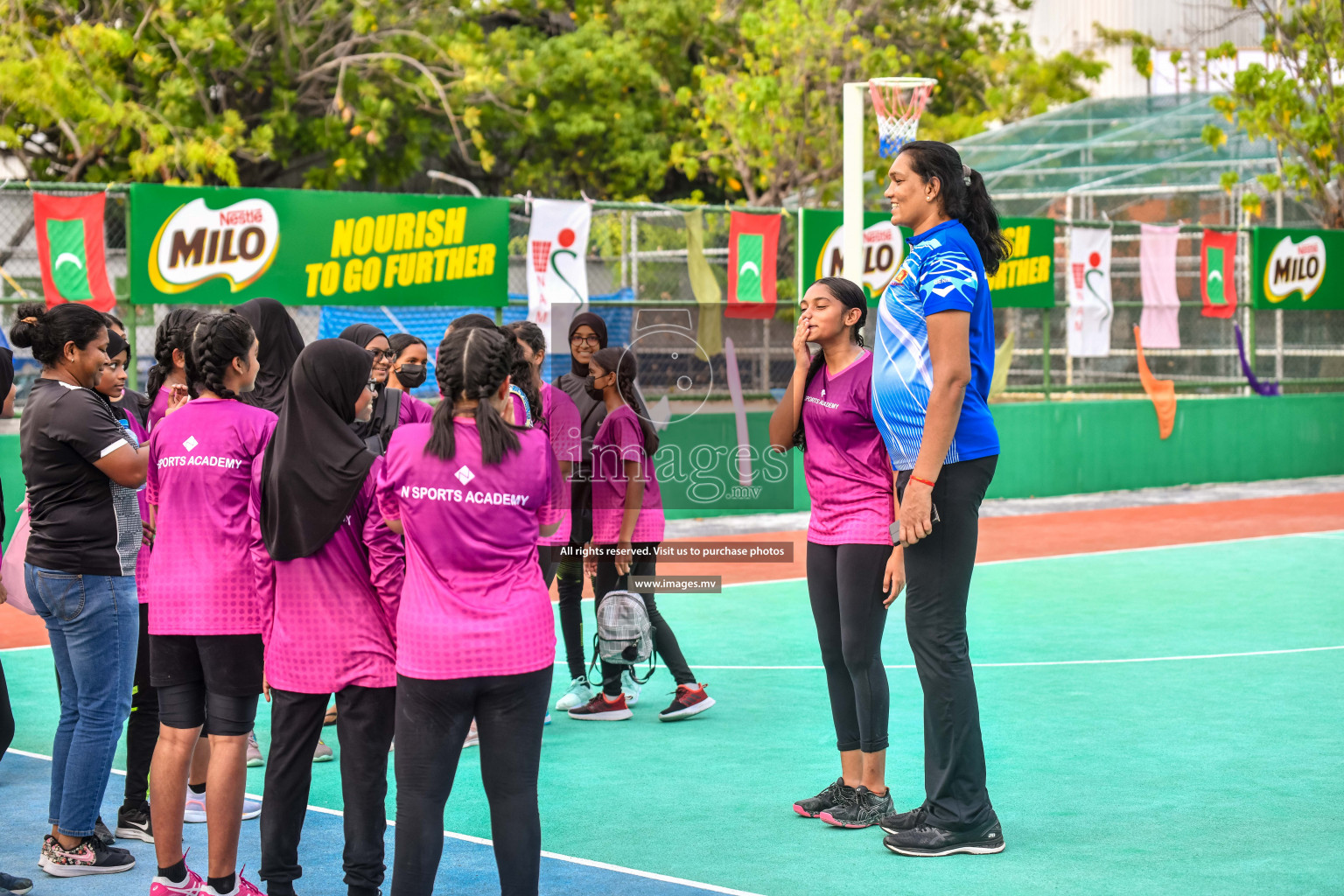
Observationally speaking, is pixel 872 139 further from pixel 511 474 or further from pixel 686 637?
pixel 511 474


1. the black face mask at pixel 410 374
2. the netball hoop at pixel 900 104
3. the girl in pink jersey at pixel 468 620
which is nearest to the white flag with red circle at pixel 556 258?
the netball hoop at pixel 900 104

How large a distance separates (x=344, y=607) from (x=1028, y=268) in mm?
13529

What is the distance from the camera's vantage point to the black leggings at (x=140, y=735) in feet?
18.9

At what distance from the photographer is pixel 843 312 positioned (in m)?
5.71

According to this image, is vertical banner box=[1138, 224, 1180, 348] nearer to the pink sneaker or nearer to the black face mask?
the black face mask

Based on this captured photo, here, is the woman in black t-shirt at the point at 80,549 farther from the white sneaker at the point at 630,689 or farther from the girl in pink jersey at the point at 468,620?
the white sneaker at the point at 630,689

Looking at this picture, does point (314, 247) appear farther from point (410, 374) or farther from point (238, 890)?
point (238, 890)

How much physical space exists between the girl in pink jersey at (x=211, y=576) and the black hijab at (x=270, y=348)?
67 cm

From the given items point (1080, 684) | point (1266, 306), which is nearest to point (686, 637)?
point (1080, 684)

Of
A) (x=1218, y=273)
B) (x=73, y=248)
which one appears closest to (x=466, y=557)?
(x=73, y=248)

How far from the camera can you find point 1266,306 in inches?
736

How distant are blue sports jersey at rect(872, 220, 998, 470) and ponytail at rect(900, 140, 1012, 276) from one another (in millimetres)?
61

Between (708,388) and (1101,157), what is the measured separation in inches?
463

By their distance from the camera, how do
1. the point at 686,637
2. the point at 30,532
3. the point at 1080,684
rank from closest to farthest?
the point at 30,532 < the point at 1080,684 < the point at 686,637
